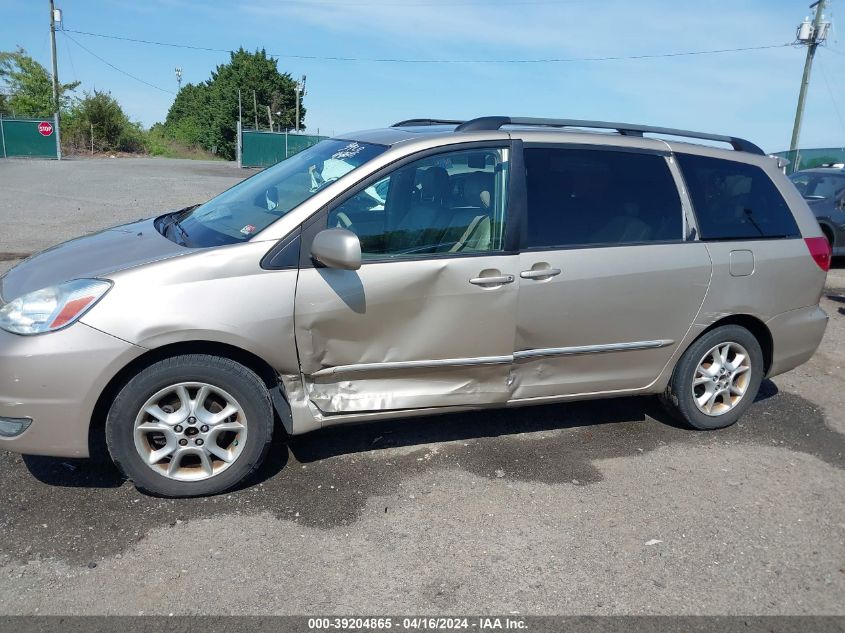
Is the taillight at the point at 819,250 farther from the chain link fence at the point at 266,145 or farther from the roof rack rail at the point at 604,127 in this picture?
the chain link fence at the point at 266,145

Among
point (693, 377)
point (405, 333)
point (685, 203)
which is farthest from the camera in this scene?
point (693, 377)

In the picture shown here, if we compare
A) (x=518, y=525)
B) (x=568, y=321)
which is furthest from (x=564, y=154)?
(x=518, y=525)

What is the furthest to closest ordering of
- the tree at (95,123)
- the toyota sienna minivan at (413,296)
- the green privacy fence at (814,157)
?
1. the tree at (95,123)
2. the green privacy fence at (814,157)
3. the toyota sienna minivan at (413,296)

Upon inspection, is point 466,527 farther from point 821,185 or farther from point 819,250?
point 821,185

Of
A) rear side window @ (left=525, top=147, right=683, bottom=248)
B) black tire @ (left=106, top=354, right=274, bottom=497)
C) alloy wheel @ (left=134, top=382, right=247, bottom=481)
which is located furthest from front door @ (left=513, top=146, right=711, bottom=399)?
alloy wheel @ (left=134, top=382, right=247, bottom=481)

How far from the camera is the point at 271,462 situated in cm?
398

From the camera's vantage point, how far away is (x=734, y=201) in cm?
460

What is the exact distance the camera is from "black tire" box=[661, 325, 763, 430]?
4543 millimetres

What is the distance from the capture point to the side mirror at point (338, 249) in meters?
3.37

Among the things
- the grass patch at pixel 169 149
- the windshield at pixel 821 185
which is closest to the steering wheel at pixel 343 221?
the windshield at pixel 821 185

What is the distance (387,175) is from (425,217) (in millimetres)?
302

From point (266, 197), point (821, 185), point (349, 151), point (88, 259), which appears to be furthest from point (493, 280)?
point (821, 185)

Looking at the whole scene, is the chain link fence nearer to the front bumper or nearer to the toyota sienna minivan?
the toyota sienna minivan

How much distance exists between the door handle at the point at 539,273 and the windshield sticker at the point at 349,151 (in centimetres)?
115
